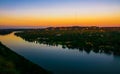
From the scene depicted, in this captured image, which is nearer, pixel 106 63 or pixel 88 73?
pixel 88 73

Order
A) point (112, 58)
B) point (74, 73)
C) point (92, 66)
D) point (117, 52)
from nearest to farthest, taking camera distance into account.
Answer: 1. point (74, 73)
2. point (92, 66)
3. point (112, 58)
4. point (117, 52)

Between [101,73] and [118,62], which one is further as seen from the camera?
[118,62]

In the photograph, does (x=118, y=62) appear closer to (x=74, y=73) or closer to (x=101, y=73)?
(x=101, y=73)

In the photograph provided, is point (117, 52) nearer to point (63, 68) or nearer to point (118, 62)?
point (118, 62)

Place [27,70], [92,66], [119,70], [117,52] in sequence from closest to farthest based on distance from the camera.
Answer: [27,70]
[119,70]
[92,66]
[117,52]

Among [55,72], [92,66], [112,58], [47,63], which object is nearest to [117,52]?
[112,58]

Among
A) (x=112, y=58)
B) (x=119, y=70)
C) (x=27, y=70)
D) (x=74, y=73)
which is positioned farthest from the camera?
(x=112, y=58)

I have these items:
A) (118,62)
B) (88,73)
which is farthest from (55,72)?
(118,62)

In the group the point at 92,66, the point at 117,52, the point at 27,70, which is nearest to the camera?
the point at 27,70

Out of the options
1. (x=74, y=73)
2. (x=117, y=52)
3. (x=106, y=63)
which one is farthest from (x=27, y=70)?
(x=117, y=52)
